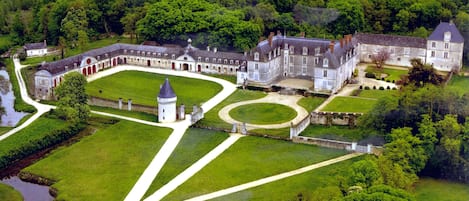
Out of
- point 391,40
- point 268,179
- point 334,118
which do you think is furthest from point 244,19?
point 268,179

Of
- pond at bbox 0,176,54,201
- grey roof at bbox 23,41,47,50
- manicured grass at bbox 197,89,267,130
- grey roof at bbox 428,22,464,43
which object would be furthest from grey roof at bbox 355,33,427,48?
pond at bbox 0,176,54,201

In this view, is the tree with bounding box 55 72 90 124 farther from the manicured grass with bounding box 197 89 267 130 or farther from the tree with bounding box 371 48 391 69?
the tree with bounding box 371 48 391 69

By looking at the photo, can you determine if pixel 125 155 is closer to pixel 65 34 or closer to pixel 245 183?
pixel 245 183

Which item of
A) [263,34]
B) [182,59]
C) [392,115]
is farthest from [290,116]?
[263,34]

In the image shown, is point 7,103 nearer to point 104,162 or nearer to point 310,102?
point 104,162

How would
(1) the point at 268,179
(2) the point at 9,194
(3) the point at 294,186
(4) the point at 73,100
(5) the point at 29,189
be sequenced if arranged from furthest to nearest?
→ (4) the point at 73,100 → (5) the point at 29,189 → (1) the point at 268,179 → (2) the point at 9,194 → (3) the point at 294,186

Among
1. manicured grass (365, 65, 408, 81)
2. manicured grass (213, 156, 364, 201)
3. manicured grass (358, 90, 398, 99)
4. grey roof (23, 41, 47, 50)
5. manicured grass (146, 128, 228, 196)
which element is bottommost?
manicured grass (213, 156, 364, 201)

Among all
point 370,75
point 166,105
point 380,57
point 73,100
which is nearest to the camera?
point 166,105
